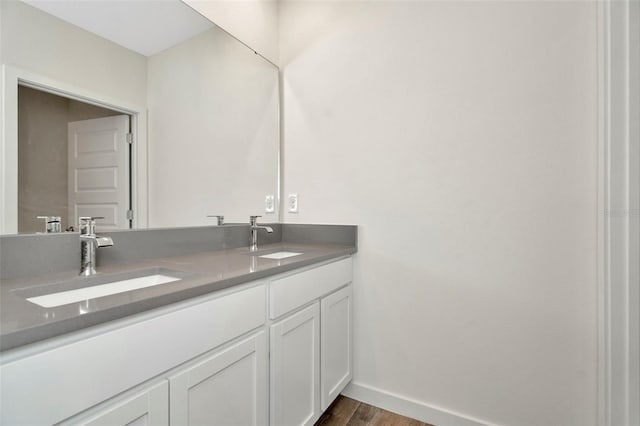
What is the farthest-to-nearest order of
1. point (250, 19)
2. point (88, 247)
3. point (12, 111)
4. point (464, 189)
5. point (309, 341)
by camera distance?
point (250, 19)
point (464, 189)
point (309, 341)
point (88, 247)
point (12, 111)

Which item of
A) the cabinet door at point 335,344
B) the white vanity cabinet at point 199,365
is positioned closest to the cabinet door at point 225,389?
the white vanity cabinet at point 199,365

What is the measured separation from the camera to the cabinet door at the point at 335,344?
151cm

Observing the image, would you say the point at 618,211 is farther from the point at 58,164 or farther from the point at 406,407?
the point at 58,164

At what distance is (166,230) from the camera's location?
53.9 inches

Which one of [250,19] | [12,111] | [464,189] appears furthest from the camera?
[250,19]

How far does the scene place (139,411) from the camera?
0.73m

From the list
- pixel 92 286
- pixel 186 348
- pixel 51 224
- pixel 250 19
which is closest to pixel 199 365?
pixel 186 348

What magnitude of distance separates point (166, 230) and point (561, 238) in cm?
166

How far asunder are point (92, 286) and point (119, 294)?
0.94 ft

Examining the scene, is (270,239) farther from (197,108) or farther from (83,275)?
(83,275)

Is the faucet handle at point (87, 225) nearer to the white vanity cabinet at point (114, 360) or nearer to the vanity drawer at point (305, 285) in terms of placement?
the white vanity cabinet at point (114, 360)

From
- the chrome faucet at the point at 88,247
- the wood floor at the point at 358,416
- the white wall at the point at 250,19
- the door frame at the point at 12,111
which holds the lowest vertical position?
the wood floor at the point at 358,416

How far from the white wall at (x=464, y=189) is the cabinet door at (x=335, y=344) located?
0.11 m

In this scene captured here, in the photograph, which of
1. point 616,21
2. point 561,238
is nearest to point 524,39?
point 616,21
